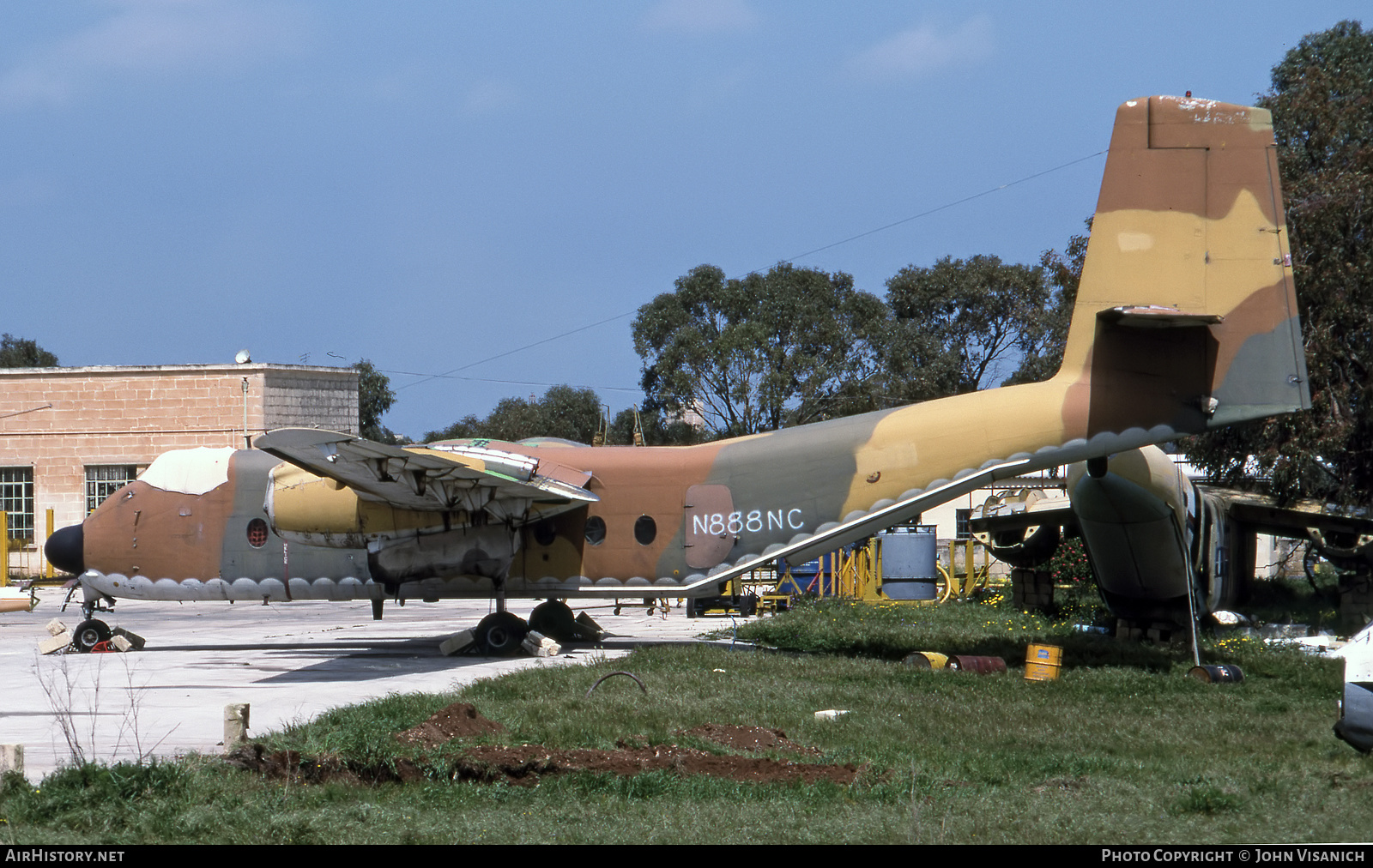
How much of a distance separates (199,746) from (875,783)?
584 centimetres

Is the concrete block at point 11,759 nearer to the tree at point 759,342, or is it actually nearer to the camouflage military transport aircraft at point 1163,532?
the camouflage military transport aircraft at point 1163,532

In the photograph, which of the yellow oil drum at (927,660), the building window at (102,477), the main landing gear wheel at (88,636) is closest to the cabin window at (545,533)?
the yellow oil drum at (927,660)

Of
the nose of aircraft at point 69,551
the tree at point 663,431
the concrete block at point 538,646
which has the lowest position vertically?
the concrete block at point 538,646

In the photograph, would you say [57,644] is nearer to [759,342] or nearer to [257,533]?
[257,533]

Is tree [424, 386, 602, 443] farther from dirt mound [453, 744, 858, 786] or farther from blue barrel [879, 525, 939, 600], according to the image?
dirt mound [453, 744, 858, 786]

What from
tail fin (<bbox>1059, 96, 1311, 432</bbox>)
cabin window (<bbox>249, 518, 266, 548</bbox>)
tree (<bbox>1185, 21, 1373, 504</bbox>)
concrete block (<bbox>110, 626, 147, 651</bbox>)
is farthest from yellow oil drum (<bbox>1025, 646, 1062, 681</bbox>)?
concrete block (<bbox>110, 626, 147, 651</bbox>)

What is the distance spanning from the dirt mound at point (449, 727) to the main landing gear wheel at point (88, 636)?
10413mm

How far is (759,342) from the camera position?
5441 centimetres

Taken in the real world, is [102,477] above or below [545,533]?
above

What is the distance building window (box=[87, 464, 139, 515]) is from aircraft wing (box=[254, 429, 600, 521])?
108 ft

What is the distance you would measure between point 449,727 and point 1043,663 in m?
7.84

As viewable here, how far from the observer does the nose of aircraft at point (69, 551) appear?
19094 mm

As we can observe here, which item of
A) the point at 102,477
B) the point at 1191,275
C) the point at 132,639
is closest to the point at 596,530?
the point at 132,639

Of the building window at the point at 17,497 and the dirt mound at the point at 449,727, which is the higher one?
the building window at the point at 17,497
